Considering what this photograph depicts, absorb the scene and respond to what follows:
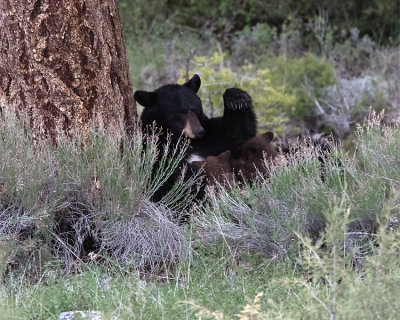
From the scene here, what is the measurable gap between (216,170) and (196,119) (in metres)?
0.48

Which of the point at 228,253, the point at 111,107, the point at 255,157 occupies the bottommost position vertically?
the point at 228,253

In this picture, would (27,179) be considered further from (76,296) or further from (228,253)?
(228,253)

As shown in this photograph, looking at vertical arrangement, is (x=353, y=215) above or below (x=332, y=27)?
below

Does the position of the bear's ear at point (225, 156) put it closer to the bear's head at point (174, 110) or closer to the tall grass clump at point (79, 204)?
the bear's head at point (174, 110)

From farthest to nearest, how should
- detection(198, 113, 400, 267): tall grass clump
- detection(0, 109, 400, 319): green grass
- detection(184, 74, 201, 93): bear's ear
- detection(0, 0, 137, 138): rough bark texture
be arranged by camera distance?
1. detection(184, 74, 201, 93): bear's ear
2. detection(0, 0, 137, 138): rough bark texture
3. detection(198, 113, 400, 267): tall grass clump
4. detection(0, 109, 400, 319): green grass

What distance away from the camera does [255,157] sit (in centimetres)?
611

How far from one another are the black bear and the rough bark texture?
680 mm

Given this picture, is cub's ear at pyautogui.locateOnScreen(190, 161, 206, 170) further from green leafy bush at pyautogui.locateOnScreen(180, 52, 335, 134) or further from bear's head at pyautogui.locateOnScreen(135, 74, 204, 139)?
green leafy bush at pyautogui.locateOnScreen(180, 52, 335, 134)

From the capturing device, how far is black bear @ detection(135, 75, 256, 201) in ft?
20.1

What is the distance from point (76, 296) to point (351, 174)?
7.03ft

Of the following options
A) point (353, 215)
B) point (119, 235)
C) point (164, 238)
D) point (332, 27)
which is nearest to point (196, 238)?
point (164, 238)

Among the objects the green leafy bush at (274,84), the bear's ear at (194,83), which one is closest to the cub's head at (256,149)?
the bear's ear at (194,83)

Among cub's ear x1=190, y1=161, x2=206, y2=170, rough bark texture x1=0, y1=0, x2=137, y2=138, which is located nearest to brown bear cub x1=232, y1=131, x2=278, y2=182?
cub's ear x1=190, y1=161, x2=206, y2=170

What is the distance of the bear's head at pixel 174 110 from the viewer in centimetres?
609
